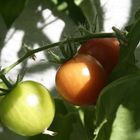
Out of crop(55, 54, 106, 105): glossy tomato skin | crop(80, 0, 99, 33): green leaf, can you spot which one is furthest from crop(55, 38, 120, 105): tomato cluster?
crop(80, 0, 99, 33): green leaf

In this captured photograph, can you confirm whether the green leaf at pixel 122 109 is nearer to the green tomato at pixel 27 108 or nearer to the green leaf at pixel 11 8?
the green tomato at pixel 27 108

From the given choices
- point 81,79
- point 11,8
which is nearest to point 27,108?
point 81,79

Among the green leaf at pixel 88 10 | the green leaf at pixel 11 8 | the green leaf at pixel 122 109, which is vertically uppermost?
the green leaf at pixel 11 8

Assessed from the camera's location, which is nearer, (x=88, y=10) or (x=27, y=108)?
(x=27, y=108)

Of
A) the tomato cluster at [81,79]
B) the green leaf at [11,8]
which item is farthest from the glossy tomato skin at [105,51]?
the green leaf at [11,8]

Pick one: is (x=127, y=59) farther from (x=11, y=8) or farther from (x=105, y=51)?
(x=11, y=8)

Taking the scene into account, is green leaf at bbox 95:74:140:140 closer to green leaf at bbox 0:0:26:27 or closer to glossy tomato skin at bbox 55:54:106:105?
glossy tomato skin at bbox 55:54:106:105

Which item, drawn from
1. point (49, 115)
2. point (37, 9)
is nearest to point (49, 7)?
point (37, 9)
